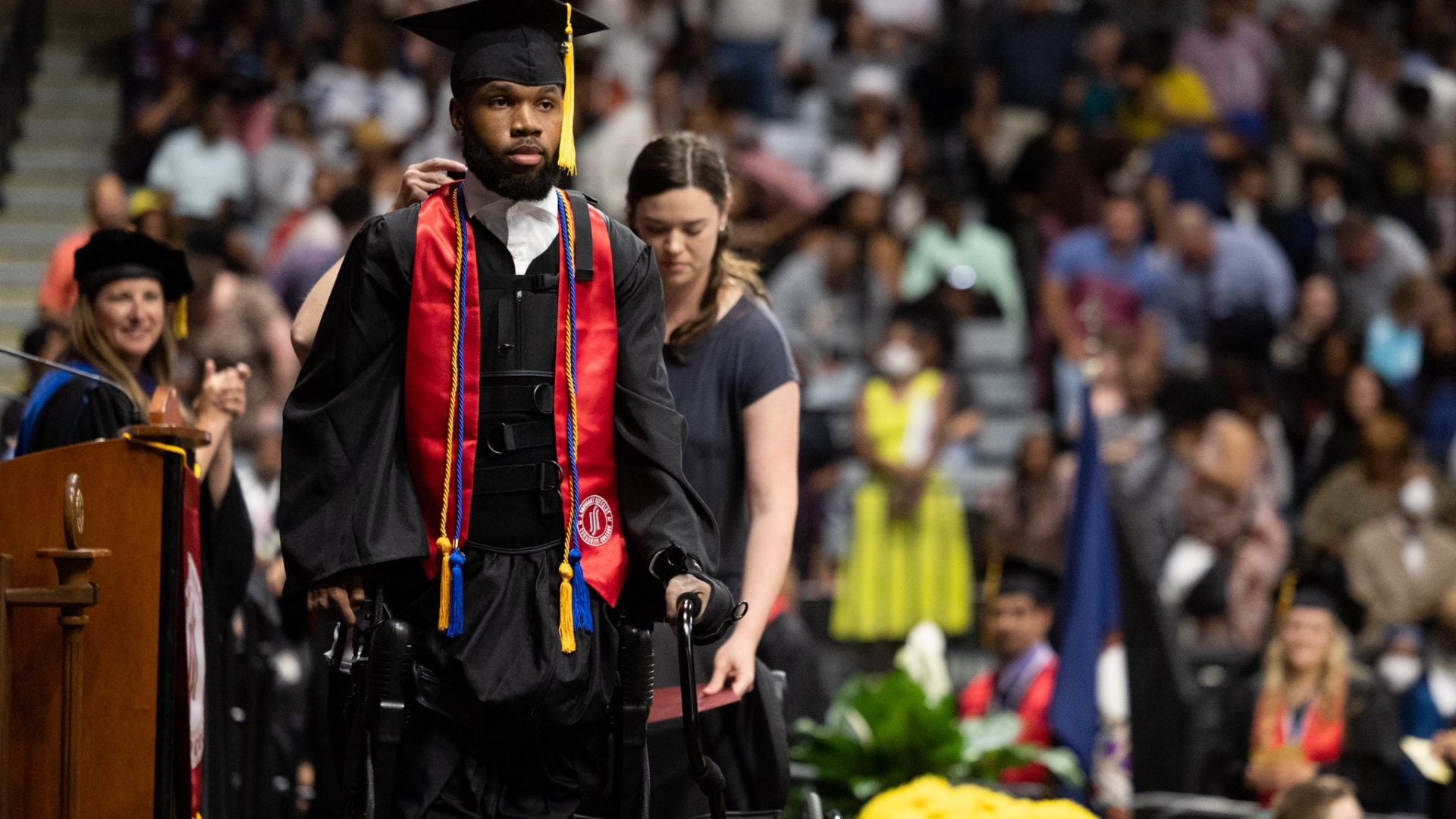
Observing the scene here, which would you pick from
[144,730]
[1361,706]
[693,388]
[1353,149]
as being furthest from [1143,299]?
[144,730]

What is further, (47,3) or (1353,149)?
(1353,149)

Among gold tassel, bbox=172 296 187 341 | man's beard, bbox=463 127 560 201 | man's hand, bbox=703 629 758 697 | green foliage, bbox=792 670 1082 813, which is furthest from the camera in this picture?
green foliage, bbox=792 670 1082 813

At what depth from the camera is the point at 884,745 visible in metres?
7.09

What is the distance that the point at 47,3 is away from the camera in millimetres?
14445

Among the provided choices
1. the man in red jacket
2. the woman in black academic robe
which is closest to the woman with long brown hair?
the man in red jacket

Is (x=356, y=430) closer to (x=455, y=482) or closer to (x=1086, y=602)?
(x=455, y=482)

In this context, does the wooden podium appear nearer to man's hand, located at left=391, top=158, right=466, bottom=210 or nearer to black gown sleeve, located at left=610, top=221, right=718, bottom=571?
man's hand, located at left=391, top=158, right=466, bottom=210

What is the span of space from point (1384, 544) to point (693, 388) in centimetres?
732

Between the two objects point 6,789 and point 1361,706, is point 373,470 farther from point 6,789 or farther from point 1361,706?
point 1361,706

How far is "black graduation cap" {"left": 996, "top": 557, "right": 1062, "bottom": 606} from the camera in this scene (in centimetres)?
968

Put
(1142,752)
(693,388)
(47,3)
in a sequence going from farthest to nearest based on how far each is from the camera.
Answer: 1. (47,3)
2. (1142,752)
3. (693,388)

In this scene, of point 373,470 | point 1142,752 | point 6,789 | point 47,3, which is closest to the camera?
point 373,470

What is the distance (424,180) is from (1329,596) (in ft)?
20.7

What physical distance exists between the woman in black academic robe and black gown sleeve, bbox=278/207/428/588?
1.53 metres
